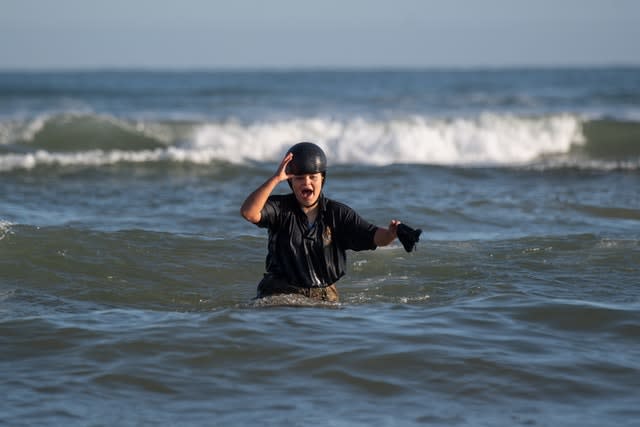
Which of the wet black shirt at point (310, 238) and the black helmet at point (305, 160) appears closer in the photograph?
the black helmet at point (305, 160)

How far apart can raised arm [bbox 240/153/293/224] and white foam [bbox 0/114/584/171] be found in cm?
1517

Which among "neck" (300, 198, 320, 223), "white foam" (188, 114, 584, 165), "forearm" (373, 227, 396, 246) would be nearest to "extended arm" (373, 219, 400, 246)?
"forearm" (373, 227, 396, 246)

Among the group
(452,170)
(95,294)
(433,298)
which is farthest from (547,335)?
(452,170)

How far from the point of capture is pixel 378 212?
11898 millimetres

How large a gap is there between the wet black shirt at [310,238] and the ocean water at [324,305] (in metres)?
0.30

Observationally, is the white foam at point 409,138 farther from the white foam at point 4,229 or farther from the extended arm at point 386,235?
the extended arm at point 386,235

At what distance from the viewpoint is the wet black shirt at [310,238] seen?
6352 mm

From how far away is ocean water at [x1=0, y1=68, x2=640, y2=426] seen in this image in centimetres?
512

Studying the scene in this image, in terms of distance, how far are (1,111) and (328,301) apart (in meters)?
24.5

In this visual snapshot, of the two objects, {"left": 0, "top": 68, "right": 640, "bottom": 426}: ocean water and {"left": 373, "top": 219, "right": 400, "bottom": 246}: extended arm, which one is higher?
{"left": 373, "top": 219, "right": 400, "bottom": 246}: extended arm

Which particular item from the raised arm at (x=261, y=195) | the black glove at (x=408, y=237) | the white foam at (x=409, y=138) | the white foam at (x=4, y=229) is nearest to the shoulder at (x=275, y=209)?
the raised arm at (x=261, y=195)

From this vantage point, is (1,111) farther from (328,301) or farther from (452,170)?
(328,301)

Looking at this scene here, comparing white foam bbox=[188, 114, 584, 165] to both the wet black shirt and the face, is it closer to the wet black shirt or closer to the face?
the wet black shirt

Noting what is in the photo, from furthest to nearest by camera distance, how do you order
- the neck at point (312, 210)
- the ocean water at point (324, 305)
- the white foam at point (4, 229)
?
the white foam at point (4, 229)
the neck at point (312, 210)
the ocean water at point (324, 305)
